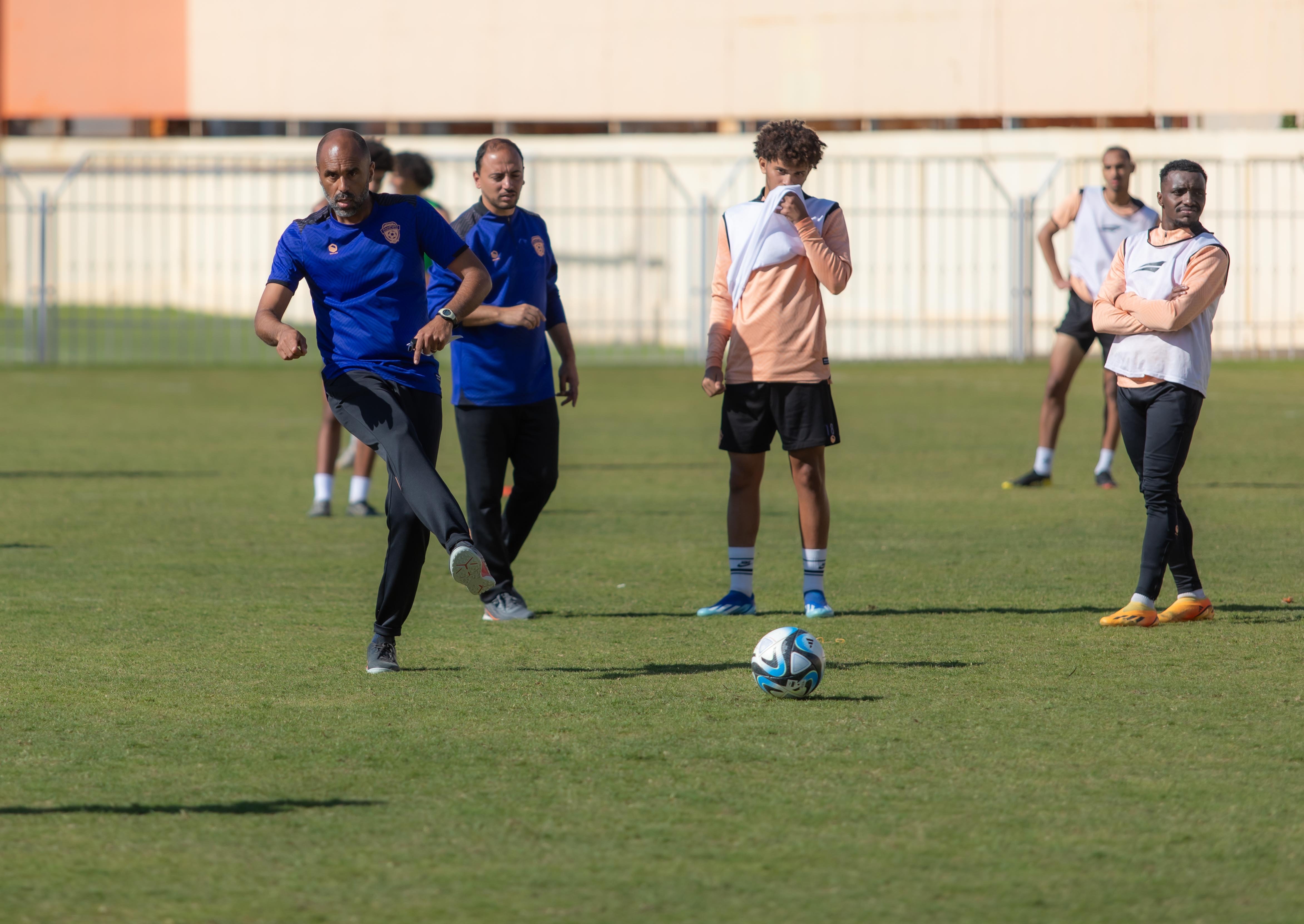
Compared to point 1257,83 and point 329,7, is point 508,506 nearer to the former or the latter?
point 1257,83

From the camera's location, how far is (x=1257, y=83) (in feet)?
88.4

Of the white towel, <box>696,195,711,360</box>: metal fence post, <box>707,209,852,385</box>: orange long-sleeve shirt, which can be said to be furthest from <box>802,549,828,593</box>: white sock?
<box>696,195,711,360</box>: metal fence post

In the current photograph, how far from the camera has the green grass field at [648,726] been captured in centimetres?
419

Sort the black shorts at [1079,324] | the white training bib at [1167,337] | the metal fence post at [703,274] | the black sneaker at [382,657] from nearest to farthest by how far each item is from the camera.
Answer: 1. the black sneaker at [382,657]
2. the white training bib at [1167,337]
3. the black shorts at [1079,324]
4. the metal fence post at [703,274]

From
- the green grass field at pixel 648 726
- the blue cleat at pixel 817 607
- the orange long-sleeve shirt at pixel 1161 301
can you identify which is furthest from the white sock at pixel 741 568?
the orange long-sleeve shirt at pixel 1161 301

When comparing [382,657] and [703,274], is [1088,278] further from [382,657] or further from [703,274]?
[703,274]

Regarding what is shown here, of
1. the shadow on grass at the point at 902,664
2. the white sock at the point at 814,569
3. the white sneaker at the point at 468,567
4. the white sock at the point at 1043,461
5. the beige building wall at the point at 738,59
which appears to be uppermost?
the beige building wall at the point at 738,59

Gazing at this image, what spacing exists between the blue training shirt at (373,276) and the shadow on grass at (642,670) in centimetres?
113

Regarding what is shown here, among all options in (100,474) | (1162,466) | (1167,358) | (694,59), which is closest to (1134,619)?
(1162,466)

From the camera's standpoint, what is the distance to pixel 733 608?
25.8 feet

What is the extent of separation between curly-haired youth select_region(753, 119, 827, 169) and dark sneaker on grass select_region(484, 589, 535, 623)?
215cm

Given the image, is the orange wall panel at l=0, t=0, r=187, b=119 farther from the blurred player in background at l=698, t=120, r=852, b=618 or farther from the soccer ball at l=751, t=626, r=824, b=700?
the soccer ball at l=751, t=626, r=824, b=700

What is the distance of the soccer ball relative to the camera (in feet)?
20.0

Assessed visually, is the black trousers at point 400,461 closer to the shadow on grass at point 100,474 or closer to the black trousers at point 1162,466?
the black trousers at point 1162,466
